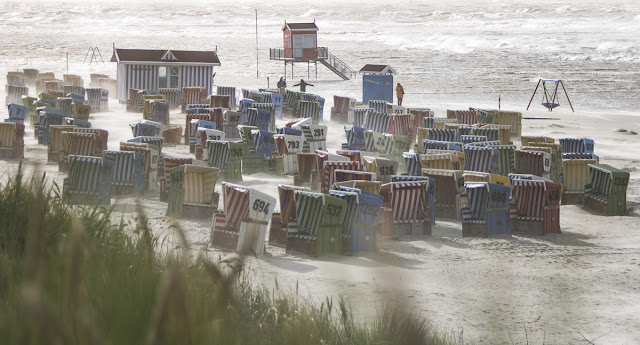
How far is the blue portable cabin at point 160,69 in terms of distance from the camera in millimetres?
39906

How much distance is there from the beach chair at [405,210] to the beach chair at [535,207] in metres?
1.94

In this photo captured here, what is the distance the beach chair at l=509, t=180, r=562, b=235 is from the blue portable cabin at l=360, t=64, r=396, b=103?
81.5ft

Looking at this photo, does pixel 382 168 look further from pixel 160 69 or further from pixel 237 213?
pixel 160 69

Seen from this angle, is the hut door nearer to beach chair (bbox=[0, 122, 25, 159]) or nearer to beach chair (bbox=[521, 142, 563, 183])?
beach chair (bbox=[0, 122, 25, 159])

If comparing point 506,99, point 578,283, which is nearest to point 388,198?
point 578,283

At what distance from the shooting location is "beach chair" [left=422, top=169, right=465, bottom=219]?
16.8 metres

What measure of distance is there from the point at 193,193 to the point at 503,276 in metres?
6.17

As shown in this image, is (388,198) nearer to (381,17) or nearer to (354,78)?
(354,78)

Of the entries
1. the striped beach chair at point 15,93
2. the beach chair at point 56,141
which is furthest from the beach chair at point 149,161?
the striped beach chair at point 15,93

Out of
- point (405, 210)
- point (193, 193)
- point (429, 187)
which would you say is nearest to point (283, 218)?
point (193, 193)

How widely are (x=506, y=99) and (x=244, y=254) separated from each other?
4694 centimetres

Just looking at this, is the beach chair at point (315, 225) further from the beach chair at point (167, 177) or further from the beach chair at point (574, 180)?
the beach chair at point (574, 180)

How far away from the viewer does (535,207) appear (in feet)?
51.2

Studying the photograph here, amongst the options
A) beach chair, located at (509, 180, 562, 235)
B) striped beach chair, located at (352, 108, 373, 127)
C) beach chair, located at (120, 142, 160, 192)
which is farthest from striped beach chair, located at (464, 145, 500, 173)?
striped beach chair, located at (352, 108, 373, 127)
